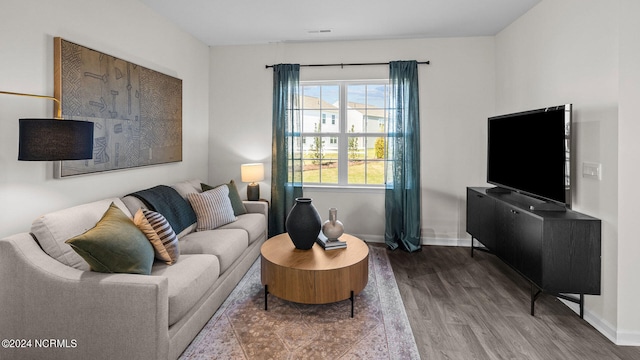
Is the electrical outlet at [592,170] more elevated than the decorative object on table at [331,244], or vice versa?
the electrical outlet at [592,170]

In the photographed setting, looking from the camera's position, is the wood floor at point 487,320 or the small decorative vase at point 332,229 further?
the small decorative vase at point 332,229

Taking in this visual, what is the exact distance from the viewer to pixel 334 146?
4648 millimetres

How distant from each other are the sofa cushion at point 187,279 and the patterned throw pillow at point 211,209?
2.63 feet

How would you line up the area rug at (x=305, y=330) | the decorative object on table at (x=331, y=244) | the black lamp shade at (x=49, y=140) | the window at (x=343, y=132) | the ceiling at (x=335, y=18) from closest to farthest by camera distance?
the black lamp shade at (x=49, y=140), the area rug at (x=305, y=330), the decorative object on table at (x=331, y=244), the ceiling at (x=335, y=18), the window at (x=343, y=132)

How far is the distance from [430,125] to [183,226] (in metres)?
3.20

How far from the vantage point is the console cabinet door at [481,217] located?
3312 mm

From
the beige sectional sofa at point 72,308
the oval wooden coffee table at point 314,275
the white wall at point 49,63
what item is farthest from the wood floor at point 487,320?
the white wall at point 49,63

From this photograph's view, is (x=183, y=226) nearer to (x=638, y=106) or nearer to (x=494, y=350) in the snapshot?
(x=494, y=350)

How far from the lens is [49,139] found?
1775mm

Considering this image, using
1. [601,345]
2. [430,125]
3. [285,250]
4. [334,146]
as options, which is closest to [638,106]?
[601,345]

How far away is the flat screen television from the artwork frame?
3.54 metres

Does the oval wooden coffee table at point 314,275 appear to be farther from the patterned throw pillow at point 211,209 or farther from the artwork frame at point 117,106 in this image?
the artwork frame at point 117,106

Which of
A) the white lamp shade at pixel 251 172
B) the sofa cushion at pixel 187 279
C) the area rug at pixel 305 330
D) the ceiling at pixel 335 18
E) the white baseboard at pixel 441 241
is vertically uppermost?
the ceiling at pixel 335 18

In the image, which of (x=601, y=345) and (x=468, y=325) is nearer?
(x=601, y=345)
